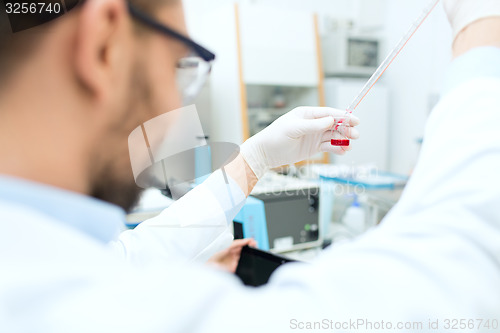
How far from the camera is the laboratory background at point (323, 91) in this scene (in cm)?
148

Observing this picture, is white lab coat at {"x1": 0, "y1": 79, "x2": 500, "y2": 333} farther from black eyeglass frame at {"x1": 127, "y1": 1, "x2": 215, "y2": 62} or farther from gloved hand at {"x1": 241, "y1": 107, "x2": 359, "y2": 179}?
gloved hand at {"x1": 241, "y1": 107, "x2": 359, "y2": 179}

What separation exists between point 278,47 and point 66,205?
266 cm

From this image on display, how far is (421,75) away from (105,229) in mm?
3182

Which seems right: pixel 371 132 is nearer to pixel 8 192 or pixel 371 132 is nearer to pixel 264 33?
pixel 264 33

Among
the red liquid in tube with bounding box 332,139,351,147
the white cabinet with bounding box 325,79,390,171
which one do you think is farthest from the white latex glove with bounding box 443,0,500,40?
the white cabinet with bounding box 325,79,390,171

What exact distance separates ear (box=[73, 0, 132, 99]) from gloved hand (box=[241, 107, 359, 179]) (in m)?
0.51

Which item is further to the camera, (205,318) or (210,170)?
(210,170)

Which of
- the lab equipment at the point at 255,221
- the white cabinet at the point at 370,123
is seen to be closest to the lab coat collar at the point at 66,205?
the lab equipment at the point at 255,221

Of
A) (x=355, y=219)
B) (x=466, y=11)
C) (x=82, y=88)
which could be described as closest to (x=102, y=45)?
(x=82, y=88)

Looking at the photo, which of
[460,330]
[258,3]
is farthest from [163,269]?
[258,3]

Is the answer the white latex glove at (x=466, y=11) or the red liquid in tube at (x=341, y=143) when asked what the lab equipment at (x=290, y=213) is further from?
the white latex glove at (x=466, y=11)

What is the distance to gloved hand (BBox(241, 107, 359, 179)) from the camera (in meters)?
0.80

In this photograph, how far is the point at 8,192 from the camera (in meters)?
0.34

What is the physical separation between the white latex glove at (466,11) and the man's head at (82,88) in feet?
1.33
